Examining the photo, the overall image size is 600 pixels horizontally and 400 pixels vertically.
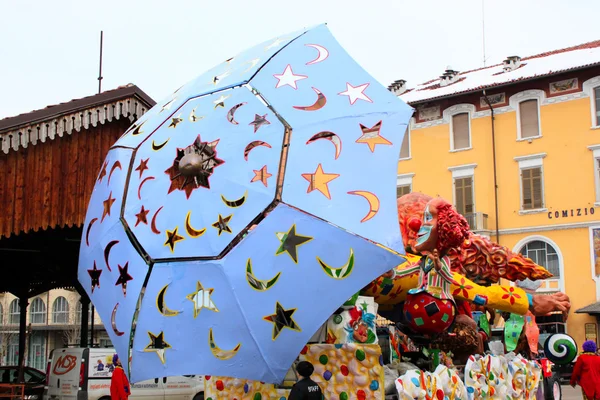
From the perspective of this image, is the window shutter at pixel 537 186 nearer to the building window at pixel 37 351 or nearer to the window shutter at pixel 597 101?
the window shutter at pixel 597 101

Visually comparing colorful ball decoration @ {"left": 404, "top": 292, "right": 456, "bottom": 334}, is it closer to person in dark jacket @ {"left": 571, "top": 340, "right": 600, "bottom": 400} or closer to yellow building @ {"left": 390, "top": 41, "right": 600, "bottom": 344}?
person in dark jacket @ {"left": 571, "top": 340, "right": 600, "bottom": 400}

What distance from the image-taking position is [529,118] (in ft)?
116

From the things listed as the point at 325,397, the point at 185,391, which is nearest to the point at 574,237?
the point at 185,391

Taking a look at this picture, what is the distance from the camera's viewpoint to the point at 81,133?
13.0 meters

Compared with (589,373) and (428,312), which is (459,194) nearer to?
(589,373)

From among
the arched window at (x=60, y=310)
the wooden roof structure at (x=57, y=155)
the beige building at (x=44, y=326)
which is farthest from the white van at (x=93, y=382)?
the arched window at (x=60, y=310)

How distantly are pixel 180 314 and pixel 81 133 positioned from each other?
765 cm

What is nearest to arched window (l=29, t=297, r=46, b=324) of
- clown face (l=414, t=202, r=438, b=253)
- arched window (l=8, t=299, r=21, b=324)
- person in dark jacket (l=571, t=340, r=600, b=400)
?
arched window (l=8, t=299, r=21, b=324)

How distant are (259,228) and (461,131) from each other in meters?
32.1

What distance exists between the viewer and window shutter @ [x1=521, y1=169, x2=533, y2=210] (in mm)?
34969

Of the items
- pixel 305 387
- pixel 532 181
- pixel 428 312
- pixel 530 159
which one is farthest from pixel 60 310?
pixel 305 387

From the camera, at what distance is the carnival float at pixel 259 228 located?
6.04 meters

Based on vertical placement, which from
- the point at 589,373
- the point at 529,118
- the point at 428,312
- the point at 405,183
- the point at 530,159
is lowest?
the point at 589,373

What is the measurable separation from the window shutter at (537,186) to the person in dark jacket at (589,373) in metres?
23.7
